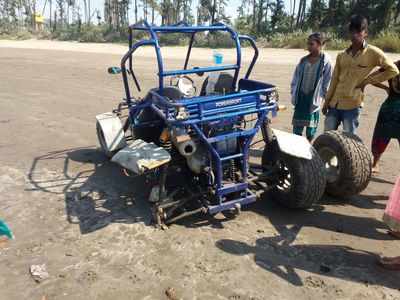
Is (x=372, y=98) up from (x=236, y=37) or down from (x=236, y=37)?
down

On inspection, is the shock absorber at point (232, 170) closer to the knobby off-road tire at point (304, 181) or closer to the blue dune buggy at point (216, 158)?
the blue dune buggy at point (216, 158)

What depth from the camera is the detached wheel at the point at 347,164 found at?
4328 mm

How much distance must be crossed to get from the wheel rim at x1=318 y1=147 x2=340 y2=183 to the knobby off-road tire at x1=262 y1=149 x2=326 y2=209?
48 cm

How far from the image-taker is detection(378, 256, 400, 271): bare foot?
3336 mm

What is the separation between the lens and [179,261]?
3.49 meters

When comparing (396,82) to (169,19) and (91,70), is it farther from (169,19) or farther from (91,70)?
(169,19)

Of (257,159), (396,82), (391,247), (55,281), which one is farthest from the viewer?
(257,159)

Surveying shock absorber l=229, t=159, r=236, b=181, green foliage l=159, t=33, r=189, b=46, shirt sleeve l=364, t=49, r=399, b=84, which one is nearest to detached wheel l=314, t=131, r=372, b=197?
shirt sleeve l=364, t=49, r=399, b=84

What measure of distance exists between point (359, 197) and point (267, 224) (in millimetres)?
1349

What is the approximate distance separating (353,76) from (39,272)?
12.5 ft

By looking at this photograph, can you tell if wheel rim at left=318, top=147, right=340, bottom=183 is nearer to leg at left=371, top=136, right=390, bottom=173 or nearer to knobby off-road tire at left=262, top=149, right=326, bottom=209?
knobby off-road tire at left=262, top=149, right=326, bottom=209

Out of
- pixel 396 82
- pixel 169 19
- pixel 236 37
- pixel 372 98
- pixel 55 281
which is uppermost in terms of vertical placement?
pixel 169 19

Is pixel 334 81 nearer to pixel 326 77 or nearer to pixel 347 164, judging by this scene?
pixel 326 77

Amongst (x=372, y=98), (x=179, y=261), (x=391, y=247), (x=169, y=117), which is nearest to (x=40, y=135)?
(x=169, y=117)
